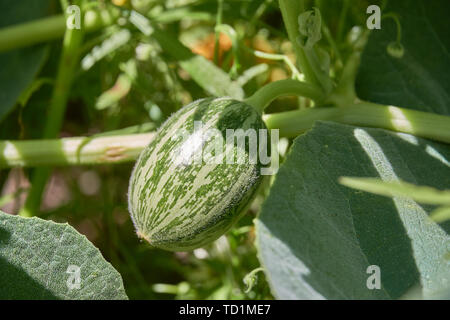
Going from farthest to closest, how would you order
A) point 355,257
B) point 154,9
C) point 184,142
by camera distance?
point 154,9
point 184,142
point 355,257

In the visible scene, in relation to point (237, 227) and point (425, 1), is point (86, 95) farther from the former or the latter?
point (425, 1)

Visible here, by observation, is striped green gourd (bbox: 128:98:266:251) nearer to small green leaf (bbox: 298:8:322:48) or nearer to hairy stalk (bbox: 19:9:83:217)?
small green leaf (bbox: 298:8:322:48)

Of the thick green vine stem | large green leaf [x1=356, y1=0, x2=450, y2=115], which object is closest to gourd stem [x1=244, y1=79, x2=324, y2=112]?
large green leaf [x1=356, y1=0, x2=450, y2=115]

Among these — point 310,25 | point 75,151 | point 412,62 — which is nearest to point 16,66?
point 75,151

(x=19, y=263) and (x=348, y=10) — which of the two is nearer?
(x=19, y=263)

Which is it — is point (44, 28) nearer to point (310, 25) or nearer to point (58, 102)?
point (58, 102)
